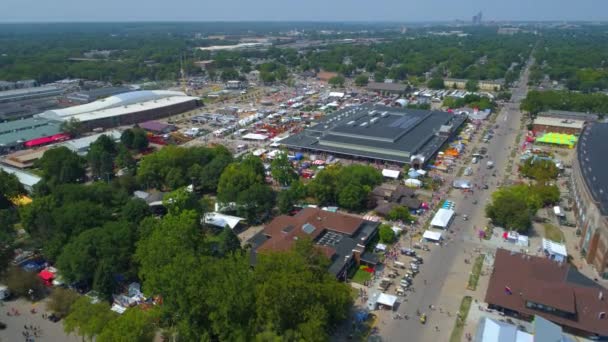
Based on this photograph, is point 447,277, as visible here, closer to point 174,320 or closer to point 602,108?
point 174,320

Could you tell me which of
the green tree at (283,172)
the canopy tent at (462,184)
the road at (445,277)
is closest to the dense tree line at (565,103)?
the road at (445,277)

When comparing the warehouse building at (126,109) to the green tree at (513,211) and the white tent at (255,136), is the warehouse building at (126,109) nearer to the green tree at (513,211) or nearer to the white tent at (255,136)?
the white tent at (255,136)

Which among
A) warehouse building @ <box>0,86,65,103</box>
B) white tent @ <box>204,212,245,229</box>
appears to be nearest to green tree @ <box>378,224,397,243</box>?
white tent @ <box>204,212,245,229</box>

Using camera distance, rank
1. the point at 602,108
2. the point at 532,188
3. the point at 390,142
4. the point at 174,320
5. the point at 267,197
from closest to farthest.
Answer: the point at 174,320 < the point at 267,197 < the point at 532,188 < the point at 390,142 < the point at 602,108

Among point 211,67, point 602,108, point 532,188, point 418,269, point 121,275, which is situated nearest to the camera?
point 121,275

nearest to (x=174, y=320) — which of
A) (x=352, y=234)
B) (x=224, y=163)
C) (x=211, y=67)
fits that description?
(x=352, y=234)

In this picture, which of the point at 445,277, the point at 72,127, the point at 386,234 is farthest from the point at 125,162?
the point at 445,277

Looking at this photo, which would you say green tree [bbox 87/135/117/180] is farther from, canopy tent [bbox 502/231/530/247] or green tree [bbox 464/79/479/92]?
green tree [bbox 464/79/479/92]
